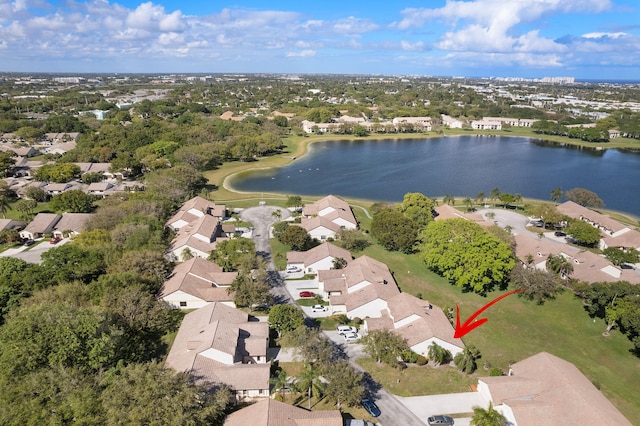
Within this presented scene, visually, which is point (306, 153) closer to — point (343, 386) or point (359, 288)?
point (359, 288)

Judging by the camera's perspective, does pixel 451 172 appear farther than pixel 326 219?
Yes

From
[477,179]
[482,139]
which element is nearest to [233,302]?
[477,179]

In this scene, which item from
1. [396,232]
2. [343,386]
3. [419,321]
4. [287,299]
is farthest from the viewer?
[396,232]

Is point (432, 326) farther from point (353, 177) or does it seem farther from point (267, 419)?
point (353, 177)

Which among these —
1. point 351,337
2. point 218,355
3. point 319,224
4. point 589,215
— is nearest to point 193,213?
point 319,224

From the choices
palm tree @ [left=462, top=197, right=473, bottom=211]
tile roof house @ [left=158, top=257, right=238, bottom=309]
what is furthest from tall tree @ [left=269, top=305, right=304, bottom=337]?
palm tree @ [left=462, top=197, right=473, bottom=211]

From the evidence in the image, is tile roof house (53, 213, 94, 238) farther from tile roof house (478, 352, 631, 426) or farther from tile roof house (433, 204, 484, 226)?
tile roof house (478, 352, 631, 426)

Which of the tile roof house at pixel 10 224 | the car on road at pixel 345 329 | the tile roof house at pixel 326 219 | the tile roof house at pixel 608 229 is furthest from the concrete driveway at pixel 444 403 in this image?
the tile roof house at pixel 10 224
